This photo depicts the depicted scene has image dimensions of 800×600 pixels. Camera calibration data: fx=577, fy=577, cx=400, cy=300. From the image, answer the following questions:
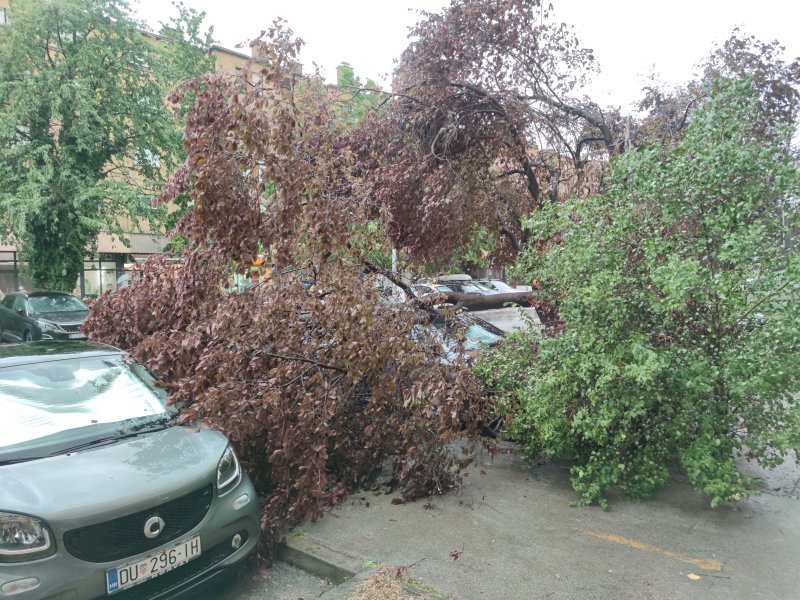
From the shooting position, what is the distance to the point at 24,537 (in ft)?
9.46

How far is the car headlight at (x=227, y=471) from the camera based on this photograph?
12.1ft

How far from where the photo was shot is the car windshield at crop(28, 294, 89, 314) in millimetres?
15395

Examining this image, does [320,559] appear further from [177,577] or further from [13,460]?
[13,460]

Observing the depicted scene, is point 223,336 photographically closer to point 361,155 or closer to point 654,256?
point 654,256

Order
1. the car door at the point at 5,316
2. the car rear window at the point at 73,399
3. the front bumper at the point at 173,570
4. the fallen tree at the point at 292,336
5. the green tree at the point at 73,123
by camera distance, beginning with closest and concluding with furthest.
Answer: the front bumper at the point at 173,570 < the car rear window at the point at 73,399 < the fallen tree at the point at 292,336 < the car door at the point at 5,316 < the green tree at the point at 73,123

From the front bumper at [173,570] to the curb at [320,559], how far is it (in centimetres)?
48

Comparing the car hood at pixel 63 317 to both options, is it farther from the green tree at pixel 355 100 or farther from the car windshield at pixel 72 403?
the car windshield at pixel 72 403

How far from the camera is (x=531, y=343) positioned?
5402mm

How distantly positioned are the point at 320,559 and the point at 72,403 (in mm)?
2020

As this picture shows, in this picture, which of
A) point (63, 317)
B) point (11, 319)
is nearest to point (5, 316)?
point (11, 319)

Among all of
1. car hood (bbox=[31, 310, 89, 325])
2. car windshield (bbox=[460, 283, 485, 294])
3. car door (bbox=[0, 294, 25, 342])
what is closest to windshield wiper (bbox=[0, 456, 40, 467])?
car hood (bbox=[31, 310, 89, 325])

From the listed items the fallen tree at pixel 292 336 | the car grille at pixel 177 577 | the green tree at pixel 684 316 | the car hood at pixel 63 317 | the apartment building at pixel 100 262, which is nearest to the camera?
Result: the car grille at pixel 177 577

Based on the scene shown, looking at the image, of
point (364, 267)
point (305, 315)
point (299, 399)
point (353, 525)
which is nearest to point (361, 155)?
point (364, 267)

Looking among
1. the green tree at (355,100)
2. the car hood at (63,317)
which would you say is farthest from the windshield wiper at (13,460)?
the car hood at (63,317)
